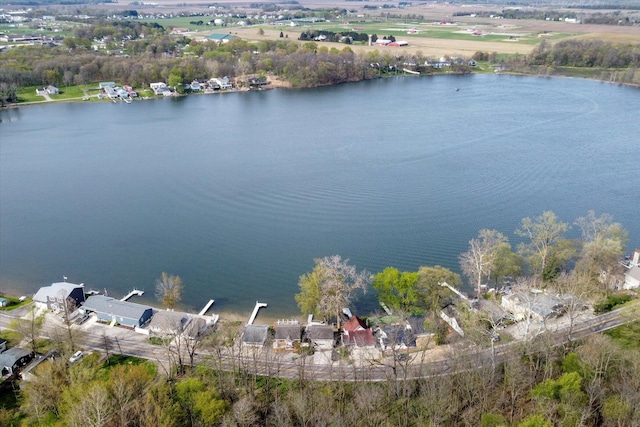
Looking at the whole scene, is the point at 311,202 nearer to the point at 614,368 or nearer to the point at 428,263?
the point at 428,263

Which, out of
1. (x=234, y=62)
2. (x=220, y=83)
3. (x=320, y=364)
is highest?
(x=234, y=62)

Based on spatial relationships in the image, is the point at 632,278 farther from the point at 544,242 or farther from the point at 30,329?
the point at 30,329

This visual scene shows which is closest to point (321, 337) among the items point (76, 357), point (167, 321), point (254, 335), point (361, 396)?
point (254, 335)

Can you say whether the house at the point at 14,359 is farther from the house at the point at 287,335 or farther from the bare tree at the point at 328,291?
the bare tree at the point at 328,291

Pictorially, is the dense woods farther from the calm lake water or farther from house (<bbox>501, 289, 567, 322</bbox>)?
the calm lake water

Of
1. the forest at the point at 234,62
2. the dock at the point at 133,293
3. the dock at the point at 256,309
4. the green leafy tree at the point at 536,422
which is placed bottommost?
the dock at the point at 256,309

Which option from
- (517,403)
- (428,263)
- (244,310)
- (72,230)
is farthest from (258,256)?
(517,403)

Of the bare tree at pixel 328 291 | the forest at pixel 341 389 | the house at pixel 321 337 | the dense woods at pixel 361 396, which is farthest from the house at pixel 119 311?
the house at pixel 321 337
